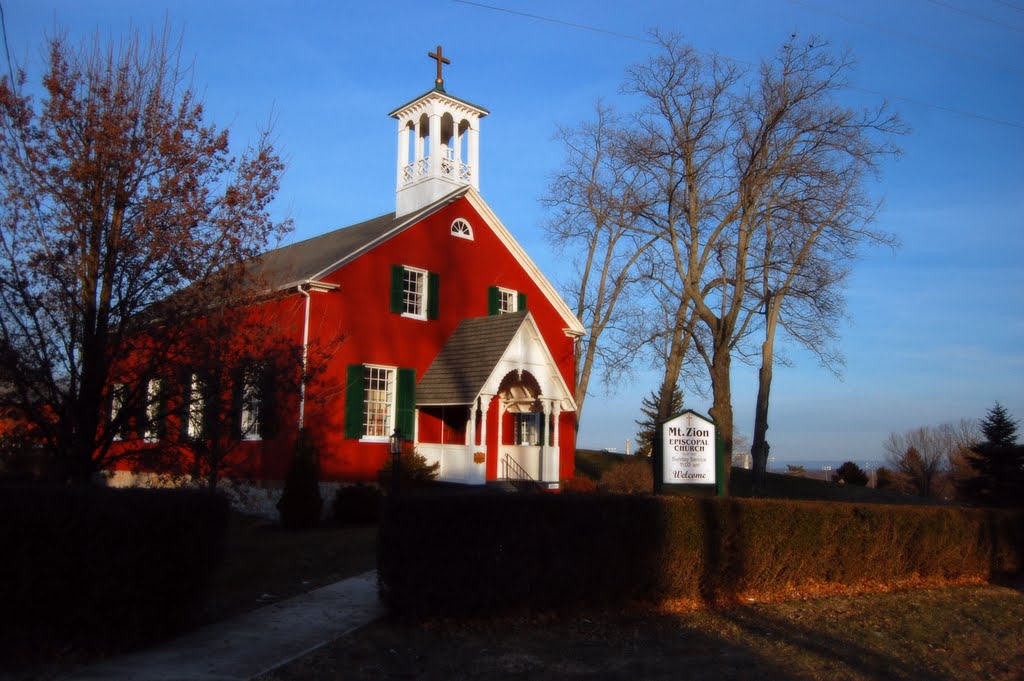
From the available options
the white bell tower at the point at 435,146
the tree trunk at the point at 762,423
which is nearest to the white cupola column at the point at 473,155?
the white bell tower at the point at 435,146

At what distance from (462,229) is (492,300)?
7.19ft

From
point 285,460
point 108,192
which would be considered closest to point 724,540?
point 108,192

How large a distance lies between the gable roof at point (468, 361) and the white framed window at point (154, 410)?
10.3 m

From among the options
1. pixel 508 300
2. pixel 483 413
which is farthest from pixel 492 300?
pixel 483 413

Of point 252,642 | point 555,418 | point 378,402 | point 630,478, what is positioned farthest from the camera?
point 555,418

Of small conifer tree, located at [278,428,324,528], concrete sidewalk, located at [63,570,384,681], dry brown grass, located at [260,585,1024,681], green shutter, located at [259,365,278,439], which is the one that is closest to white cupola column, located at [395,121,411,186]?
small conifer tree, located at [278,428,324,528]

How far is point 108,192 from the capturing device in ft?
33.9

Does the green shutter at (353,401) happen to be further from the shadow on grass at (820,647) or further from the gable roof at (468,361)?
the shadow on grass at (820,647)

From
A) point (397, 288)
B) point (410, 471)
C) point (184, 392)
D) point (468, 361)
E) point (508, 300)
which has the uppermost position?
point (508, 300)

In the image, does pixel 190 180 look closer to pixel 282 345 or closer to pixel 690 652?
→ pixel 282 345

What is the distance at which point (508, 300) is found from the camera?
2559cm

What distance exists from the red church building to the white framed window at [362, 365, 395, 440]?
3 cm

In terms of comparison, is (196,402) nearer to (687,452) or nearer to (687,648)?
(687,648)

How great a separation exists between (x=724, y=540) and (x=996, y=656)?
3.20 m
